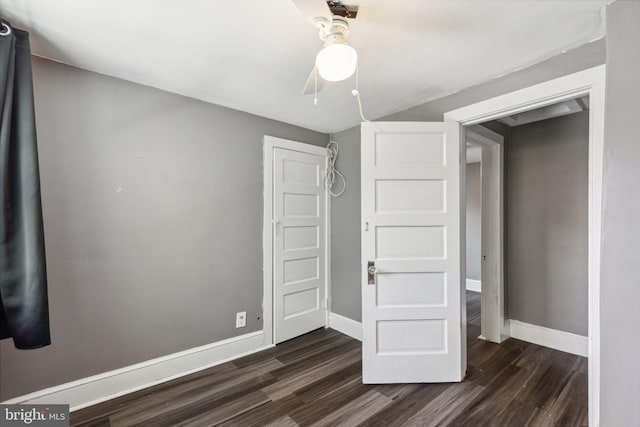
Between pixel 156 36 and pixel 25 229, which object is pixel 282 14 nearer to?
pixel 156 36

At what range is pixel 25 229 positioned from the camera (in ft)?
5.04

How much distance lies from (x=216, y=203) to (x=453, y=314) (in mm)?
2198

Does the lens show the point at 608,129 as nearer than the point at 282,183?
Yes

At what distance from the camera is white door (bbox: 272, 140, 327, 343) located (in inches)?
114

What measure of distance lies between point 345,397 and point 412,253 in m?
1.18

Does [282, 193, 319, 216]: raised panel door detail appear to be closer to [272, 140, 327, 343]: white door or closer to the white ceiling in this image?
[272, 140, 327, 343]: white door

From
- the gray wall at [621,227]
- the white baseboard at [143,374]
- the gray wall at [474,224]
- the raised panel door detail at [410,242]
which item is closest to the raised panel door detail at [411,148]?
the raised panel door detail at [410,242]

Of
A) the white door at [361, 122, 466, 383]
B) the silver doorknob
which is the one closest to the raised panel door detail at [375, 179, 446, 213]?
the white door at [361, 122, 466, 383]

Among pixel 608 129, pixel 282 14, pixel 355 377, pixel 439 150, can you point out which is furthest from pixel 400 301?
pixel 282 14

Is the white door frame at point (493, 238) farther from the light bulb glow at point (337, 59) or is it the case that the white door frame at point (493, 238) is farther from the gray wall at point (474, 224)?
the gray wall at point (474, 224)

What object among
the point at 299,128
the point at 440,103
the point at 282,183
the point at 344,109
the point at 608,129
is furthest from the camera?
the point at 299,128

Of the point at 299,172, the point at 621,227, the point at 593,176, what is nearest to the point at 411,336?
the point at 621,227

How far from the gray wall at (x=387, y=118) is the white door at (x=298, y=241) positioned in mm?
210
